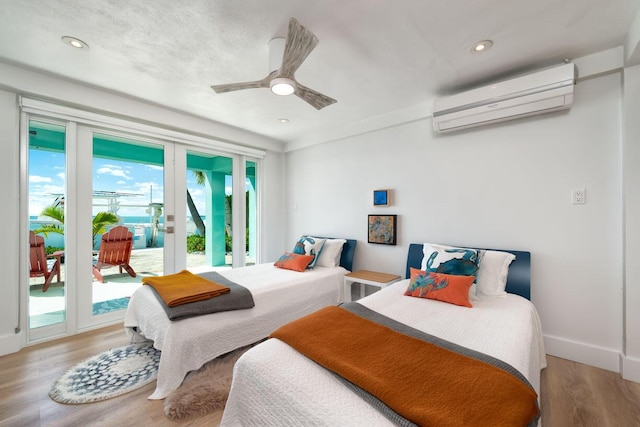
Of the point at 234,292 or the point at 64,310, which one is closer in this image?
the point at 234,292

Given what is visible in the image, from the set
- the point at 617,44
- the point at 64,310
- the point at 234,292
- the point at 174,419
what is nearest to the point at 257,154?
the point at 234,292

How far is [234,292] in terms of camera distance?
2311 millimetres

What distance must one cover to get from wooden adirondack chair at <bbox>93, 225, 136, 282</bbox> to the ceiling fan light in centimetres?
260

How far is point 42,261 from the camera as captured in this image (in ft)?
8.85

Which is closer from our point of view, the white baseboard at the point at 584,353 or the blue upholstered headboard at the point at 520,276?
the white baseboard at the point at 584,353

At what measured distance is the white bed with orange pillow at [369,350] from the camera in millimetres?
1023

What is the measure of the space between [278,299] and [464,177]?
222cm

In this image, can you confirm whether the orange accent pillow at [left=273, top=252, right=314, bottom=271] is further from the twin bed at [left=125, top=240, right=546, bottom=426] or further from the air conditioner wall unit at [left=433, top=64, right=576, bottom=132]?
the air conditioner wall unit at [left=433, top=64, right=576, bottom=132]

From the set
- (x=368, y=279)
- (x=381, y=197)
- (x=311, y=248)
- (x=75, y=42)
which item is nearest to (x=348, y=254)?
(x=311, y=248)

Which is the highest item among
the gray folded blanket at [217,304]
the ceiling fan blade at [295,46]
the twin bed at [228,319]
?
the ceiling fan blade at [295,46]

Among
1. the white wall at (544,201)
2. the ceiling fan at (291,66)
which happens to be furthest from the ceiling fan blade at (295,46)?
the white wall at (544,201)

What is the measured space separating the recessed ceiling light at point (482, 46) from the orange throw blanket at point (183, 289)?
270 cm

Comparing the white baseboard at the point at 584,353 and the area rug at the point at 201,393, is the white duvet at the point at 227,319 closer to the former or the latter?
the area rug at the point at 201,393

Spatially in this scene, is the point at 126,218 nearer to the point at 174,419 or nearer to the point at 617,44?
the point at 174,419
